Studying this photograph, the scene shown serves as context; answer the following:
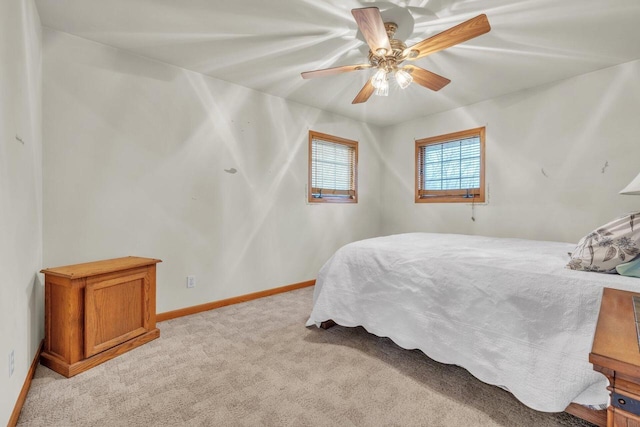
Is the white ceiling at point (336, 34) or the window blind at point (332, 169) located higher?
the white ceiling at point (336, 34)

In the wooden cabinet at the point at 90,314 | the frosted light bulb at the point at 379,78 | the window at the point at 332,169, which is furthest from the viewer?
the window at the point at 332,169

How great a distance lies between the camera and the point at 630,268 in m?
1.49

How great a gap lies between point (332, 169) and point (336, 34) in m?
2.22

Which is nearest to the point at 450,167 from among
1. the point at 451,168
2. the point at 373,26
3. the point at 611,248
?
the point at 451,168

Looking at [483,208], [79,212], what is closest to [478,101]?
[483,208]

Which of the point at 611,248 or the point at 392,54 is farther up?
the point at 392,54

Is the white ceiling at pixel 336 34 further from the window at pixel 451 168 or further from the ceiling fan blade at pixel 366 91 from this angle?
the window at pixel 451 168

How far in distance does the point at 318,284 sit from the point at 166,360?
1.26 metres

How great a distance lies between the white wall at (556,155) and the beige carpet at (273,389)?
2.31 metres

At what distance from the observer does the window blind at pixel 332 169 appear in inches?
165

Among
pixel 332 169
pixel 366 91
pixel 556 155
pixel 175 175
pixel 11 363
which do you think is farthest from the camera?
pixel 332 169

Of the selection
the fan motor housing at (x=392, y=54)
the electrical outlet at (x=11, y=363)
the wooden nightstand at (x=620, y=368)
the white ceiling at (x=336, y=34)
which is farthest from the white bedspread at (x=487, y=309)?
the electrical outlet at (x=11, y=363)

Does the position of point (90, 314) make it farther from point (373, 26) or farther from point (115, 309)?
point (373, 26)

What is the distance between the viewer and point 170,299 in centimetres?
288
